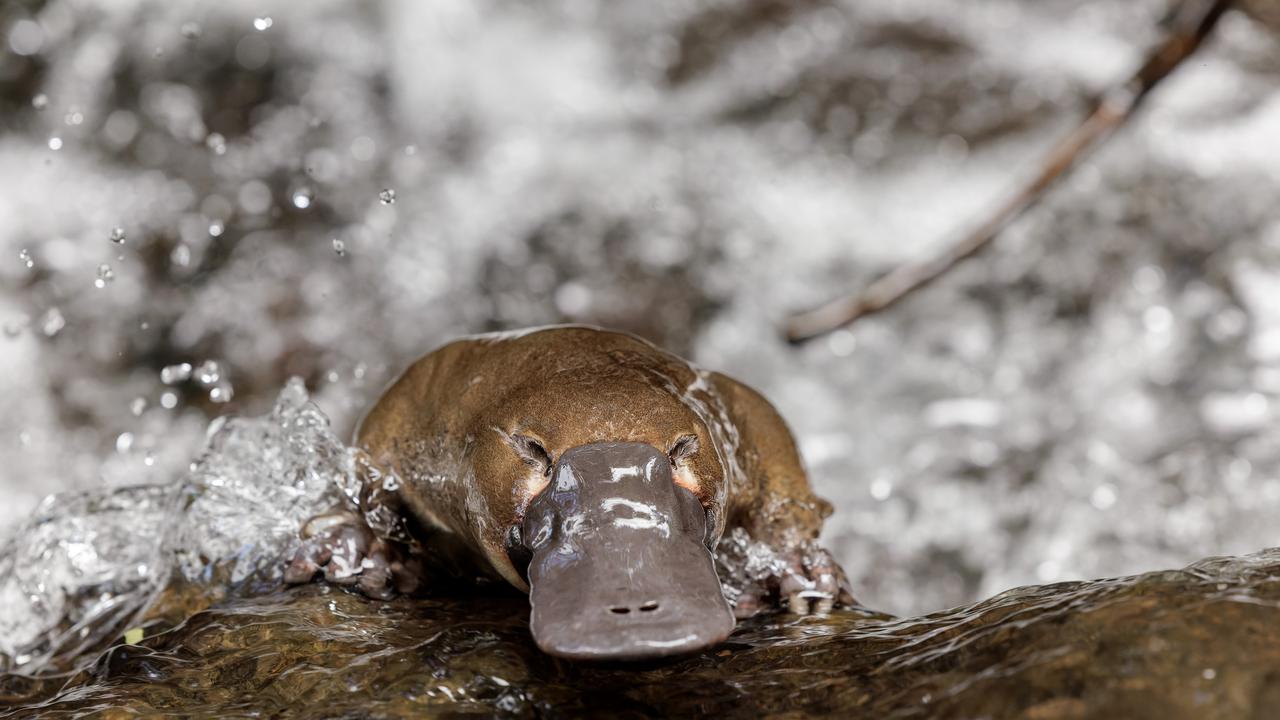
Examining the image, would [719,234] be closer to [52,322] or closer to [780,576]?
[52,322]

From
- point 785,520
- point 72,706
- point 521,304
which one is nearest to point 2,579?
point 72,706

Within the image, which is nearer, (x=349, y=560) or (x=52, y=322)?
(x=349, y=560)

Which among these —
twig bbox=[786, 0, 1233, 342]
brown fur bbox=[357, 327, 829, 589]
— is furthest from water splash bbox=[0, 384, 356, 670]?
twig bbox=[786, 0, 1233, 342]

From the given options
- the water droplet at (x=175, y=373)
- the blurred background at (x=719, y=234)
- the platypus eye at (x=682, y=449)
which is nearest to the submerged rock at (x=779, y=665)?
the platypus eye at (x=682, y=449)

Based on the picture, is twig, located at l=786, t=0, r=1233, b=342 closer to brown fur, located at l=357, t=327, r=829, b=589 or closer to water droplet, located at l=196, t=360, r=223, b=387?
water droplet, located at l=196, t=360, r=223, b=387

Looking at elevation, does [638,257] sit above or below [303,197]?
below

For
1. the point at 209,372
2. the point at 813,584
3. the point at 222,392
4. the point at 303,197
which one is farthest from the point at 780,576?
the point at 303,197
